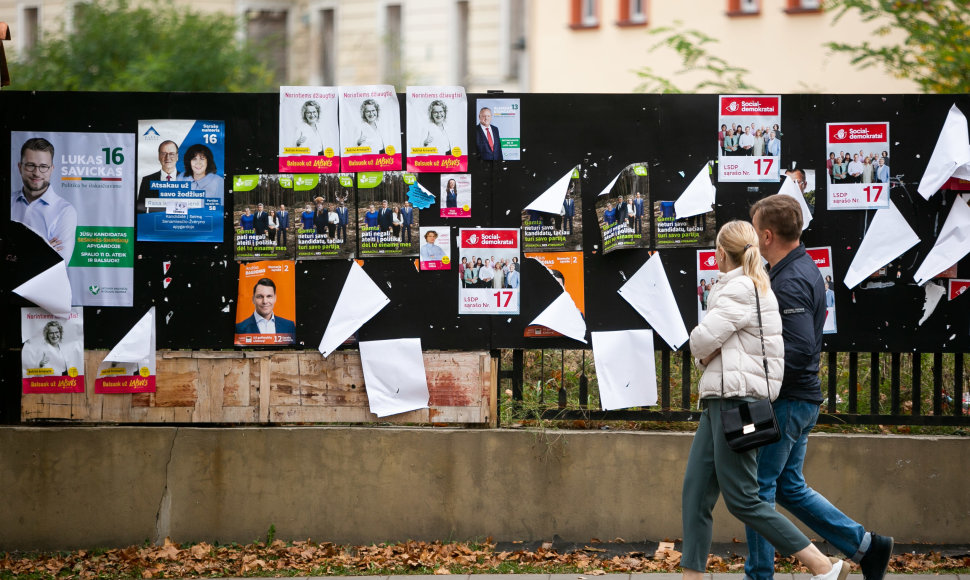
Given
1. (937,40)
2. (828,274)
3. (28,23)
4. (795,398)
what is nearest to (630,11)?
(937,40)

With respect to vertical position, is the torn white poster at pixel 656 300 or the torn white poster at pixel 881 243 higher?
the torn white poster at pixel 881 243

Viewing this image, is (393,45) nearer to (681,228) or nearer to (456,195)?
(456,195)

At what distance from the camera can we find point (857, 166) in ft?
20.9

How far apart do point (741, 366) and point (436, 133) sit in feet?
8.39

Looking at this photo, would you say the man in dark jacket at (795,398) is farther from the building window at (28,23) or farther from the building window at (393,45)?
the building window at (28,23)

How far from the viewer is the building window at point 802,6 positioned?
22875mm

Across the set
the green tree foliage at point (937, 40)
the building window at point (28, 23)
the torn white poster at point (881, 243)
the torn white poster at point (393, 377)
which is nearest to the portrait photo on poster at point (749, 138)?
the torn white poster at point (881, 243)

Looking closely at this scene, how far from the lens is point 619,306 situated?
644 cm

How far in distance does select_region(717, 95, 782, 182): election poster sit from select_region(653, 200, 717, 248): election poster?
294 millimetres

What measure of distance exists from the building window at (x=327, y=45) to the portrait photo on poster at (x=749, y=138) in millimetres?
24795

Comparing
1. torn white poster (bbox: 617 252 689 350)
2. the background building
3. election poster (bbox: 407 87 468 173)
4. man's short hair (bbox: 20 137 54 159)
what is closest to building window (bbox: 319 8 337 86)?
the background building

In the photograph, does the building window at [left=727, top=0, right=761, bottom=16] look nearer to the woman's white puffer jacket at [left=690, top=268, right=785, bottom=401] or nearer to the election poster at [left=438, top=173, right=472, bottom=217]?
the election poster at [left=438, top=173, right=472, bottom=217]

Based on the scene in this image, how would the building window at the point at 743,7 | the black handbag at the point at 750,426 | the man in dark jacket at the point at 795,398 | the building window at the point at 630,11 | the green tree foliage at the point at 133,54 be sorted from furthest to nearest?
the building window at the point at 630,11 → the building window at the point at 743,7 → the green tree foliage at the point at 133,54 → the man in dark jacket at the point at 795,398 → the black handbag at the point at 750,426

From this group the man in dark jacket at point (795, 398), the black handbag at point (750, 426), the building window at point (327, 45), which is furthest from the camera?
the building window at point (327, 45)
